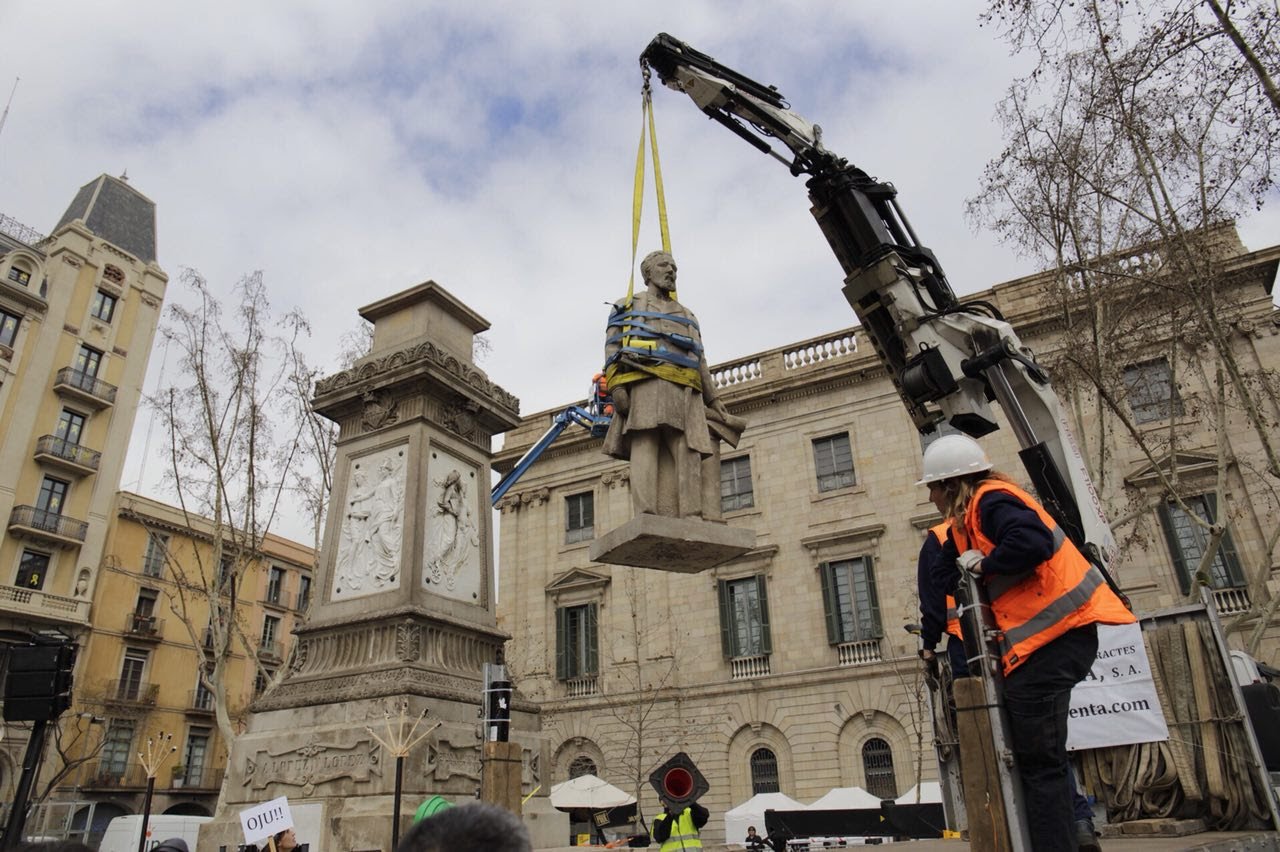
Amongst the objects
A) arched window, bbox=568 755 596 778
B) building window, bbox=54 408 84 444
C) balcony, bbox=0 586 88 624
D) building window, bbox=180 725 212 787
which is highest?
building window, bbox=54 408 84 444

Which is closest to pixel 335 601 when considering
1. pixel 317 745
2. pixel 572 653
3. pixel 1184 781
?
pixel 317 745

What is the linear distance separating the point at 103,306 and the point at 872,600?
32.3 m

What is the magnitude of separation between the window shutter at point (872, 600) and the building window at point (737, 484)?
13.3 feet

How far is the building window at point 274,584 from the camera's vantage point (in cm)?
3959

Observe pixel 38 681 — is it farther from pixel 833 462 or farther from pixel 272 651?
pixel 272 651

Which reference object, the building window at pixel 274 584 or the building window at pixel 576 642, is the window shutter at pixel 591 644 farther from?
the building window at pixel 274 584

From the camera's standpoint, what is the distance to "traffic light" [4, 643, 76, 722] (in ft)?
17.3

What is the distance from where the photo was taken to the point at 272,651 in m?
39.2

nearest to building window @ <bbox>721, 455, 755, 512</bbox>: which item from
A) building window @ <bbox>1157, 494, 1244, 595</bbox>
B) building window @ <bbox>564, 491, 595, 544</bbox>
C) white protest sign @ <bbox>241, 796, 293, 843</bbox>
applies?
building window @ <bbox>564, 491, 595, 544</bbox>

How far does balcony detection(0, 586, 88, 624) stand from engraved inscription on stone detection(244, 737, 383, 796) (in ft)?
86.1

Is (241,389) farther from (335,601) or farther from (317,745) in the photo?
(317,745)

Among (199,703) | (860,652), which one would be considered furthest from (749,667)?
(199,703)

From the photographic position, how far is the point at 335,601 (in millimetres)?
8375

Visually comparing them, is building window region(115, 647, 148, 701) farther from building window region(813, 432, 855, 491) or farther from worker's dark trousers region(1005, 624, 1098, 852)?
worker's dark trousers region(1005, 624, 1098, 852)
